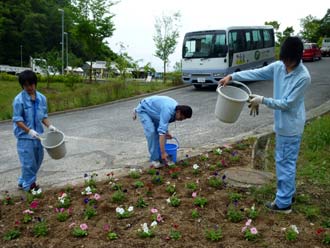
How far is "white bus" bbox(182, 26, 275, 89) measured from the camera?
49.7 feet

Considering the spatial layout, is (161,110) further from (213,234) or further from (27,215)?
(213,234)

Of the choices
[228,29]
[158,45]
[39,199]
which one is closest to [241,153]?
[39,199]

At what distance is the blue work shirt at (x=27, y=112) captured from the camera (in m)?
4.52

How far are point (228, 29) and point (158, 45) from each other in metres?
6.83

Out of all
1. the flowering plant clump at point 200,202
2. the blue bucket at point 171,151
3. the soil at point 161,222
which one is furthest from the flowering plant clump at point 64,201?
the blue bucket at point 171,151

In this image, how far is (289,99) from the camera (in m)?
3.37

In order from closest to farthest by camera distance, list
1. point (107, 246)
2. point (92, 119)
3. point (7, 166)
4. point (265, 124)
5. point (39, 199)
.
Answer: point (107, 246) → point (39, 199) → point (7, 166) → point (265, 124) → point (92, 119)

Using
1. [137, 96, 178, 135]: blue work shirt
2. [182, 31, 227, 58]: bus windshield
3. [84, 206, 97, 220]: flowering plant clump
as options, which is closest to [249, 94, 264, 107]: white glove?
[137, 96, 178, 135]: blue work shirt

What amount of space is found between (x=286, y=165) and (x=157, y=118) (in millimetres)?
2267

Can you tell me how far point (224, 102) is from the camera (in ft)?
13.2

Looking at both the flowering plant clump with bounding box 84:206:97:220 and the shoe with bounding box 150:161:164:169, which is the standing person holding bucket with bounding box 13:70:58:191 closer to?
the flowering plant clump with bounding box 84:206:97:220

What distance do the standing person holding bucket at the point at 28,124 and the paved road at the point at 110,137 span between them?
1.25ft

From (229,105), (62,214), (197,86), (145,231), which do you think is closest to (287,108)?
(229,105)

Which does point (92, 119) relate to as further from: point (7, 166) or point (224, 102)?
point (224, 102)
